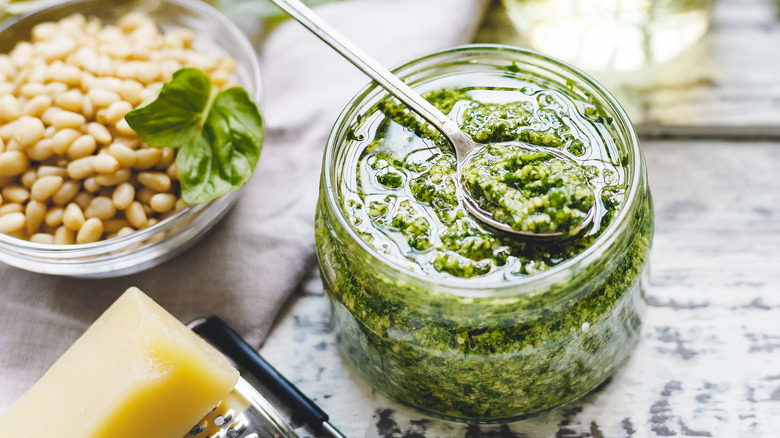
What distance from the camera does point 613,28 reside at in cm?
174

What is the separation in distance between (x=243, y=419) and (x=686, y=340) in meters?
0.83

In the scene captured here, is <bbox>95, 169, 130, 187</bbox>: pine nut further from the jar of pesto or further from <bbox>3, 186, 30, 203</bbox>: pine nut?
the jar of pesto

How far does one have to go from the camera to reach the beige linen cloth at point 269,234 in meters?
1.48

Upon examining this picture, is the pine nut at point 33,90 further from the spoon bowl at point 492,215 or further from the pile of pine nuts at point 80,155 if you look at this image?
Answer: the spoon bowl at point 492,215

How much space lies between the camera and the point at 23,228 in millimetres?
1466

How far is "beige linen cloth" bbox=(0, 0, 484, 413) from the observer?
4.85 feet

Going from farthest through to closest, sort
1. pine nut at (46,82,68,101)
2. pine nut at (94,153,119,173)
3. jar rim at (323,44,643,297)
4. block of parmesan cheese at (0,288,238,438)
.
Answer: pine nut at (46,82,68,101), pine nut at (94,153,119,173), block of parmesan cheese at (0,288,238,438), jar rim at (323,44,643,297)

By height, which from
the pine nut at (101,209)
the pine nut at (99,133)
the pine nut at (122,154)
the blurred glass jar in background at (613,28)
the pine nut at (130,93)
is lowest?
the pine nut at (101,209)

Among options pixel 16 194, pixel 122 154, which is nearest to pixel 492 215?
pixel 122 154

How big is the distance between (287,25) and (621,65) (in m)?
0.84

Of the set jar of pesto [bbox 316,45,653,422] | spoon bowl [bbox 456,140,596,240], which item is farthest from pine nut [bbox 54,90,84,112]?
spoon bowl [bbox 456,140,596,240]

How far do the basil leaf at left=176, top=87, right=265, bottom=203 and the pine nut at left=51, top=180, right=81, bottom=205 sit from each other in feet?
0.75

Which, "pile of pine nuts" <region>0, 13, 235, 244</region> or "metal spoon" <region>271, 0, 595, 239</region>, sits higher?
"metal spoon" <region>271, 0, 595, 239</region>

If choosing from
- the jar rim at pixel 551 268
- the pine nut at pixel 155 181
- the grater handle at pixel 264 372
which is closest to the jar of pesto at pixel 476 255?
the jar rim at pixel 551 268
